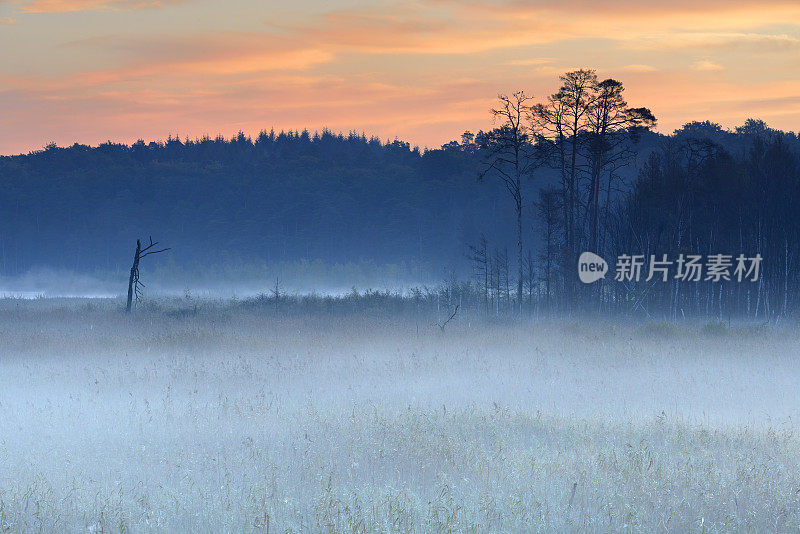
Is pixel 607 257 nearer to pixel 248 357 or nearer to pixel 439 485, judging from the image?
pixel 248 357

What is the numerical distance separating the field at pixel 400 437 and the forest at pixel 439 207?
17190 millimetres

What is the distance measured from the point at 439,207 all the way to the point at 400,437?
10680 centimetres

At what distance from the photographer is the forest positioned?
4047 cm

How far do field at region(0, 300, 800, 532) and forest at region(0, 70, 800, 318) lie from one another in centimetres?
1719

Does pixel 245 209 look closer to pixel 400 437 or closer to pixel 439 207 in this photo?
pixel 439 207

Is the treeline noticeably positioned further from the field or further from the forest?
the field

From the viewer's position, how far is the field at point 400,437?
26.8ft

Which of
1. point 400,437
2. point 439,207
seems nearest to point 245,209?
point 439,207

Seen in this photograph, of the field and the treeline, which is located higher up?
the treeline

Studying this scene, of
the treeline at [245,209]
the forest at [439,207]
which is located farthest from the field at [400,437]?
the treeline at [245,209]

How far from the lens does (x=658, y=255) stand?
42812 millimetres

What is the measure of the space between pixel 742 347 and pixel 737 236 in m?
23.5

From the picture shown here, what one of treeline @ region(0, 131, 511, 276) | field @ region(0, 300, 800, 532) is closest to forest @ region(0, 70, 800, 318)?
treeline @ region(0, 131, 511, 276)

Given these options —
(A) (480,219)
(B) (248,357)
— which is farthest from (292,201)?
(B) (248,357)
